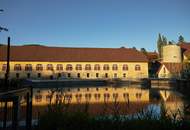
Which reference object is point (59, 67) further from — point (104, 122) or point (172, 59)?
point (104, 122)

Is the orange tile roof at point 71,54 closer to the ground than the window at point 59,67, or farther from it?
farther from it

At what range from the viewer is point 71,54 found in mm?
67438

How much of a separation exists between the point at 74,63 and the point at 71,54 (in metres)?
3.19

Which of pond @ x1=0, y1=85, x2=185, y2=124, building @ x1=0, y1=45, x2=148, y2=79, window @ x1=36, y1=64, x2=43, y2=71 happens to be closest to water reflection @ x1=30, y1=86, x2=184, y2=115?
pond @ x1=0, y1=85, x2=185, y2=124

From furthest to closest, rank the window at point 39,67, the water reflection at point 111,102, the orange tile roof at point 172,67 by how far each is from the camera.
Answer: the window at point 39,67, the orange tile roof at point 172,67, the water reflection at point 111,102

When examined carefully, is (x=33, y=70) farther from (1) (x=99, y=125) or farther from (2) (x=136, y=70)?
(1) (x=99, y=125)

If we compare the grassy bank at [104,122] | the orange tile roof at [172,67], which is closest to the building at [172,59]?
the orange tile roof at [172,67]

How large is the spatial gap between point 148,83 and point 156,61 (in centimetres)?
2249

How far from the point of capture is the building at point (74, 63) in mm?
62156

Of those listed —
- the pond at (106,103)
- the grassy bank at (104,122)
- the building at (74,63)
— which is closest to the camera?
the grassy bank at (104,122)

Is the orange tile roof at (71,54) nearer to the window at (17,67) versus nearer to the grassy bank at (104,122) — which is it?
the window at (17,67)

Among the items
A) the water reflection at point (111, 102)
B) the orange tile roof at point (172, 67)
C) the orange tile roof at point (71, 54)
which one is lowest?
the water reflection at point (111, 102)

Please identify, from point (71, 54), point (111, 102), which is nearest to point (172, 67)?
point (71, 54)

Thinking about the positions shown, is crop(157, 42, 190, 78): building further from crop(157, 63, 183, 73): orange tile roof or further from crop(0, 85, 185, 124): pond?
crop(0, 85, 185, 124): pond
